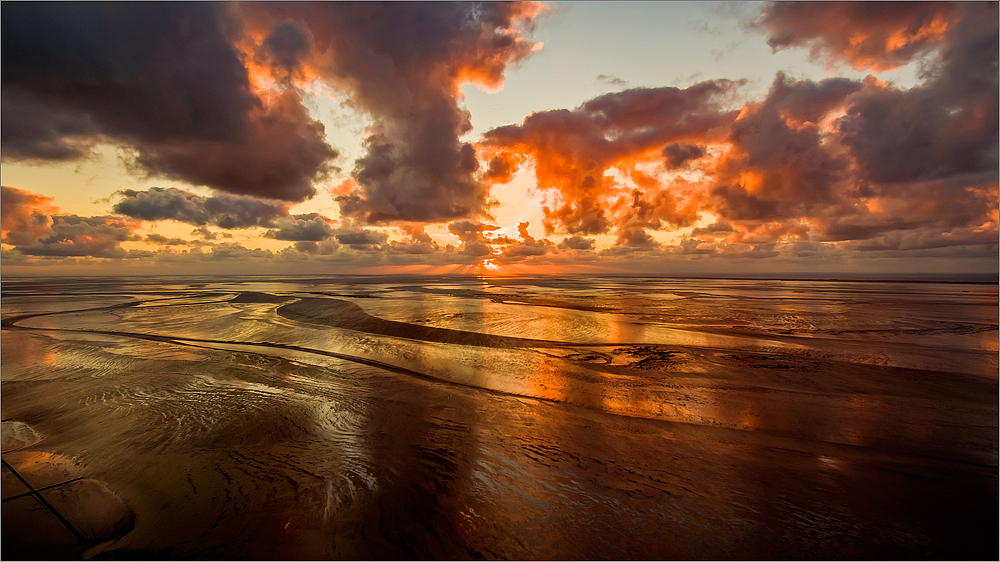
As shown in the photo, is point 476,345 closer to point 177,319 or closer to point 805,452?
point 805,452

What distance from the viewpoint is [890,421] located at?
8008 mm

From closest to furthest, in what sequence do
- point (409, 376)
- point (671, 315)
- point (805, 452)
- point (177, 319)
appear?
point (805, 452), point (409, 376), point (177, 319), point (671, 315)

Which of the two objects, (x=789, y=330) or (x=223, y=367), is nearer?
(x=223, y=367)

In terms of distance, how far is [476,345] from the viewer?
16125 mm

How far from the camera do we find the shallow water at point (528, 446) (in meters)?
4.65

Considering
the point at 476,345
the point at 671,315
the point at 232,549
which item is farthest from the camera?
the point at 671,315

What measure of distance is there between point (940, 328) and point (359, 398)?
28.7 meters

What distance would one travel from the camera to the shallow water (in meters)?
4.65

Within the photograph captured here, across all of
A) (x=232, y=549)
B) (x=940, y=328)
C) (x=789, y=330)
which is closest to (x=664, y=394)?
(x=232, y=549)

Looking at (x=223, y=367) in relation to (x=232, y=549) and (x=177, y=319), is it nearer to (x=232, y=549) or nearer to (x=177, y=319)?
(x=232, y=549)

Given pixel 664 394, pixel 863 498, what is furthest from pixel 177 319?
pixel 863 498

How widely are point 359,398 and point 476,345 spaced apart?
23.4ft

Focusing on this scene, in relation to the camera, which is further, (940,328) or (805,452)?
(940,328)

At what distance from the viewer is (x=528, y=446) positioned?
272 inches
